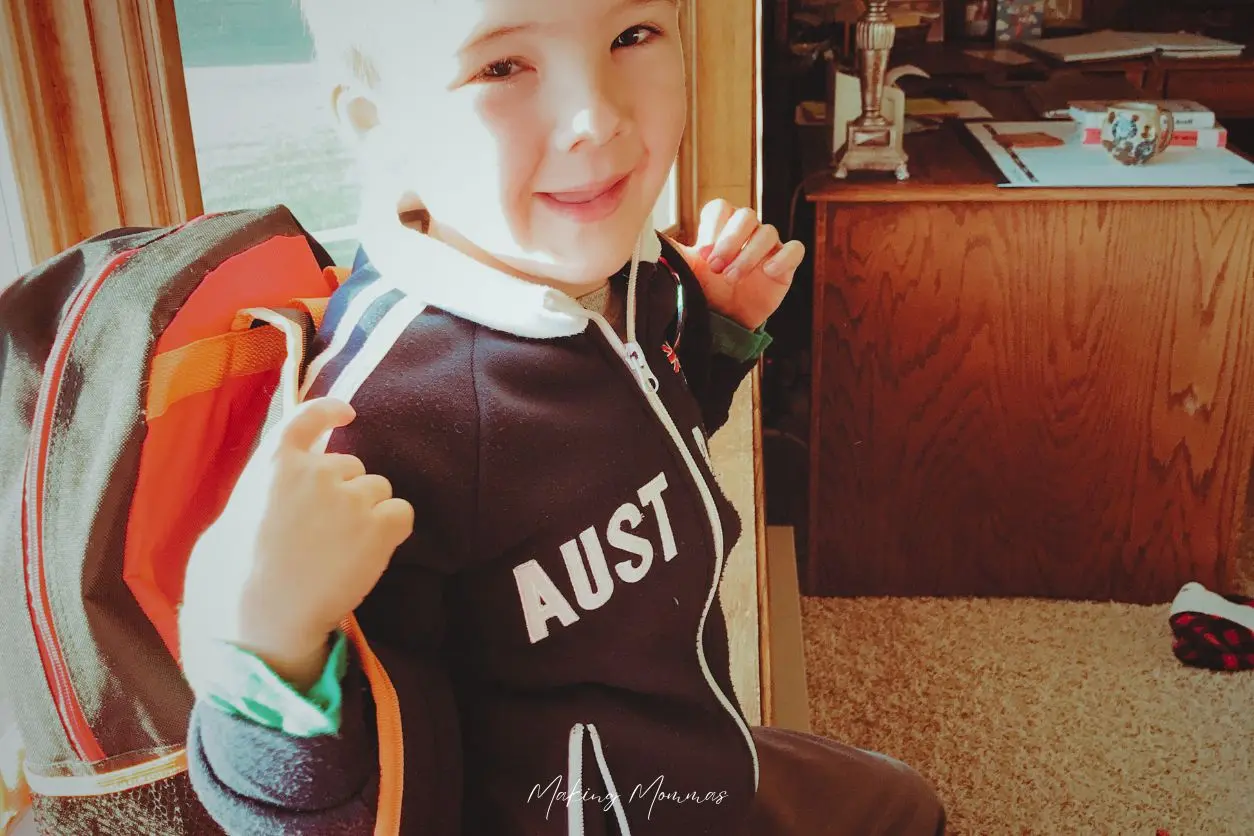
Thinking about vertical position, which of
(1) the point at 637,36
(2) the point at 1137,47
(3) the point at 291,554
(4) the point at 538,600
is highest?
(1) the point at 637,36

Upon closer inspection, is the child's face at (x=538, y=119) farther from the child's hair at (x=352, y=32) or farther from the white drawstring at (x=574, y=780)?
the white drawstring at (x=574, y=780)

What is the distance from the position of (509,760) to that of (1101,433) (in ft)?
4.28

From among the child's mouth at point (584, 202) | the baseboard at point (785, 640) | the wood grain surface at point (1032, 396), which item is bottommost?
the baseboard at point (785, 640)

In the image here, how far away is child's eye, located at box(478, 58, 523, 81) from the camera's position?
0.58m

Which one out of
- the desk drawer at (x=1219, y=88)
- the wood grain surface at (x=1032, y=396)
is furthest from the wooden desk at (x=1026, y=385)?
the desk drawer at (x=1219, y=88)

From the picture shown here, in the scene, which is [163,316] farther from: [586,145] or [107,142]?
[107,142]

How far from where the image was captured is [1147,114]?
1619 millimetres

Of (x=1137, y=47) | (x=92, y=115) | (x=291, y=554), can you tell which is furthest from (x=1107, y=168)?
(x=291, y=554)

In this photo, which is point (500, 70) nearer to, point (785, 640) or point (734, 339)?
point (734, 339)

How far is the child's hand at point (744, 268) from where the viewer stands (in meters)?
0.88

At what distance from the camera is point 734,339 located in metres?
0.89

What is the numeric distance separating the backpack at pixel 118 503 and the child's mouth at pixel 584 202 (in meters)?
0.16

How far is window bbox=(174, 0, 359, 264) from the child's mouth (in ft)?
1.19

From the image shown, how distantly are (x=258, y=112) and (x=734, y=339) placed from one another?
0.50 m
